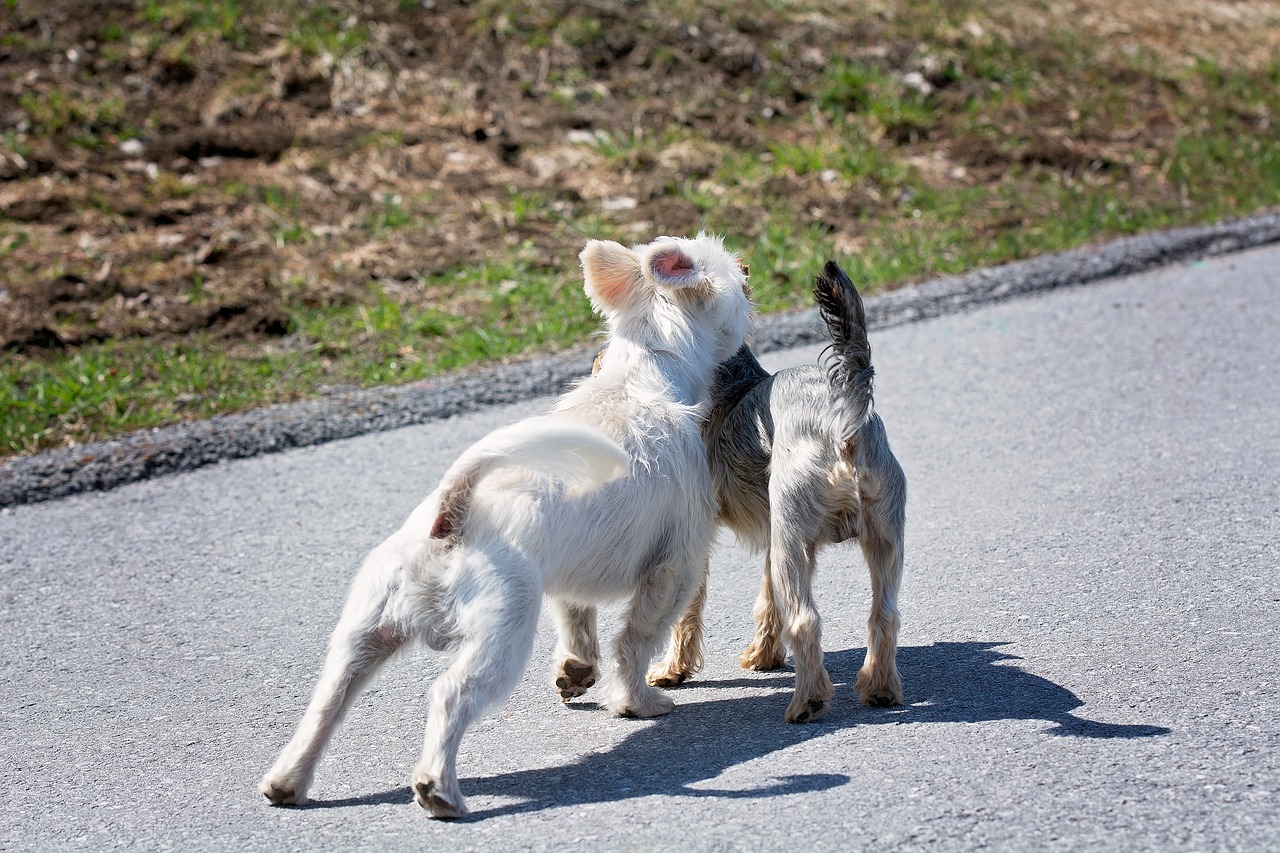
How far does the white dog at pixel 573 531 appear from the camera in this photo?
343cm

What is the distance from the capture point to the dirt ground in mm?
8359

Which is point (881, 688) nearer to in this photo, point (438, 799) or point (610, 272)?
point (438, 799)

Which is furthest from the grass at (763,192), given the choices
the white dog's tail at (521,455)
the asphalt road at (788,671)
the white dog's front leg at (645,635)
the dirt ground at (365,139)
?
the white dog's tail at (521,455)

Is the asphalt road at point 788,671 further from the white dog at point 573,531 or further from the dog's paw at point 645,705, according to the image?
the white dog at point 573,531

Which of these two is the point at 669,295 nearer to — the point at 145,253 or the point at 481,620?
the point at 481,620

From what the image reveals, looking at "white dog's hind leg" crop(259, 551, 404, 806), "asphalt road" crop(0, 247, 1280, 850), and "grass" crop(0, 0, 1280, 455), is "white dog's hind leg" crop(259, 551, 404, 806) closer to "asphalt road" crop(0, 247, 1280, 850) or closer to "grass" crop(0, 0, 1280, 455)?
"asphalt road" crop(0, 247, 1280, 850)

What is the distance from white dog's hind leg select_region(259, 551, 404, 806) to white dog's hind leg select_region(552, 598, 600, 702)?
0.74 m

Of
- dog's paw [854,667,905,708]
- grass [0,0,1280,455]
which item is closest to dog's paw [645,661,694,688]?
dog's paw [854,667,905,708]

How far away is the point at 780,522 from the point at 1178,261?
6065 mm

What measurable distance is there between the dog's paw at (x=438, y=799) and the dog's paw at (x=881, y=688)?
4.26ft

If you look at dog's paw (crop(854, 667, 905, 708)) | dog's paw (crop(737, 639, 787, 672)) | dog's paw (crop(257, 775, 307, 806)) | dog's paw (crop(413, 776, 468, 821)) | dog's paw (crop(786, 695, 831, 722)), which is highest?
dog's paw (crop(854, 667, 905, 708))

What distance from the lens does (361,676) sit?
3.52 metres

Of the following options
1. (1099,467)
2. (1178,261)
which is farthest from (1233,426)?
(1178,261)

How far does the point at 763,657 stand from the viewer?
4.47 m
